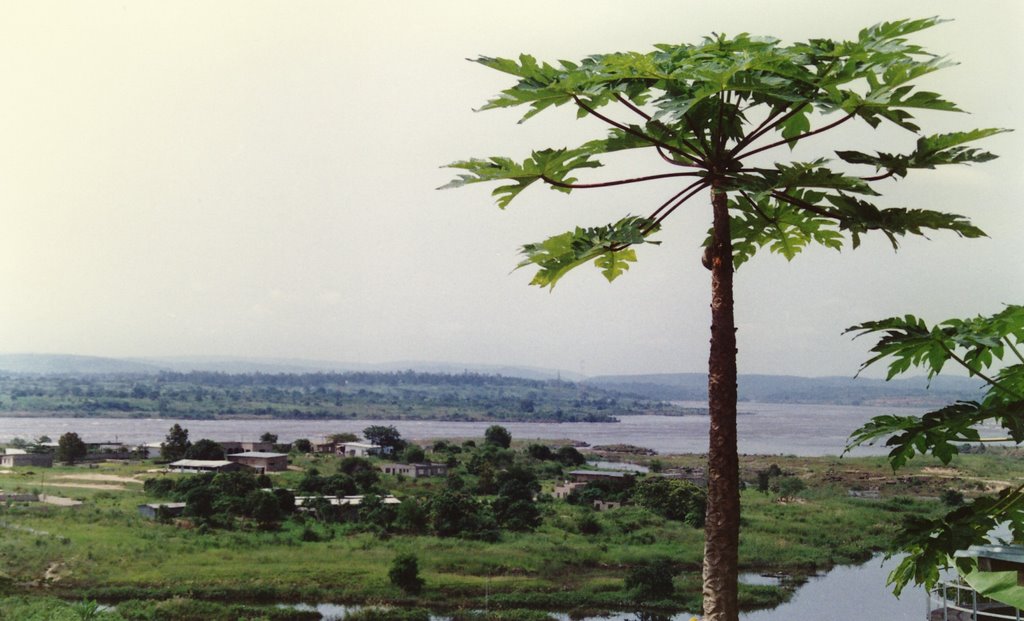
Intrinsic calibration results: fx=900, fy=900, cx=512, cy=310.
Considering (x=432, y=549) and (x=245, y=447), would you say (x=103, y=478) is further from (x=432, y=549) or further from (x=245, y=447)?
(x=432, y=549)

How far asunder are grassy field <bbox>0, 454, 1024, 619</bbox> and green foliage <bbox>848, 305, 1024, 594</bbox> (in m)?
5.06

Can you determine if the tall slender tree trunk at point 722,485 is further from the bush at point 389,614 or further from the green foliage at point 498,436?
the green foliage at point 498,436

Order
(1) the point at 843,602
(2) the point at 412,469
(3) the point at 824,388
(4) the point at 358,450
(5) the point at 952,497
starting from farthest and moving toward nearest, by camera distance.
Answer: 1. (4) the point at 358,450
2. (2) the point at 412,469
3. (1) the point at 843,602
4. (5) the point at 952,497
5. (3) the point at 824,388

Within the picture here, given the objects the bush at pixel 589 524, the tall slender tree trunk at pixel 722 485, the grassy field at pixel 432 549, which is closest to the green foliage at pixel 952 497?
the grassy field at pixel 432 549

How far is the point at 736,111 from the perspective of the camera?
1.20m

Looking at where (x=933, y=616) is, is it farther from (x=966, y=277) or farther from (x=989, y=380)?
(x=989, y=380)

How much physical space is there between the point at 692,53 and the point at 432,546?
5.85 m

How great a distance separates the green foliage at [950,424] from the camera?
3.37 feet

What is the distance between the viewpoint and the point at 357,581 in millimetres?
6332

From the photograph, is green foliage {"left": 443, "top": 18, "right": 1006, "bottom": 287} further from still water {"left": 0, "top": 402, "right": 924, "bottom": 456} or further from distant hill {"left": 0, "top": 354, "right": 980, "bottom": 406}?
still water {"left": 0, "top": 402, "right": 924, "bottom": 456}

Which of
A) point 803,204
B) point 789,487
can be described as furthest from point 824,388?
point 803,204

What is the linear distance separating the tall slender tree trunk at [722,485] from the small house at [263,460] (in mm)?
5768

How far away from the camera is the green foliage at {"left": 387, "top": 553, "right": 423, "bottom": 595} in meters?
6.39

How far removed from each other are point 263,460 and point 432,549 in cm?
139
